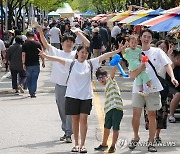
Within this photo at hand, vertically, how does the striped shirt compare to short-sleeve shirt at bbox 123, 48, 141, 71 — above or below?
below

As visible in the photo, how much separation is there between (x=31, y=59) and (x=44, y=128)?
4654 millimetres

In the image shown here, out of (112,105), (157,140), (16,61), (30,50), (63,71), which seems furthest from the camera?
(16,61)

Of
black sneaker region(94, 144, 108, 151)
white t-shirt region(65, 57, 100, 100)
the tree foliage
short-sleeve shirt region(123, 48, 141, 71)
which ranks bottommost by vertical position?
black sneaker region(94, 144, 108, 151)

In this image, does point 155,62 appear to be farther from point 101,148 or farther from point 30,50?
point 30,50

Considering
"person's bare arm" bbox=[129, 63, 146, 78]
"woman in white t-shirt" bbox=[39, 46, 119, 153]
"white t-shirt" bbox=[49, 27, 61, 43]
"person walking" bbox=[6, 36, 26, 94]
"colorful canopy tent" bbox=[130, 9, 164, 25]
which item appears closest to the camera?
"person's bare arm" bbox=[129, 63, 146, 78]

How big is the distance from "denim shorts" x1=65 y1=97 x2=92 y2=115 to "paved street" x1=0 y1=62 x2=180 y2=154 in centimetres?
61

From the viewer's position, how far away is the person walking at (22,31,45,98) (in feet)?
49.3

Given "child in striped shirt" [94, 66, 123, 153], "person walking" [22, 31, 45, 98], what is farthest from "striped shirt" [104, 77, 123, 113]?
"person walking" [22, 31, 45, 98]

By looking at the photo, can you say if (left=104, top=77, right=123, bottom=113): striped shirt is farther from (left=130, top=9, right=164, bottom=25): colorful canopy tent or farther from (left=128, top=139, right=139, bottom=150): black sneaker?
(left=130, top=9, right=164, bottom=25): colorful canopy tent

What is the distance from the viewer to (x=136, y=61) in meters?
8.52

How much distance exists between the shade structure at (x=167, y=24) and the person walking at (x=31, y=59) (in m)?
3.07

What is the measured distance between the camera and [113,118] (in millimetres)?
8492

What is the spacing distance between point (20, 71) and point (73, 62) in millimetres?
7645

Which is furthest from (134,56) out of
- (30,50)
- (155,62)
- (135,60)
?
(30,50)
